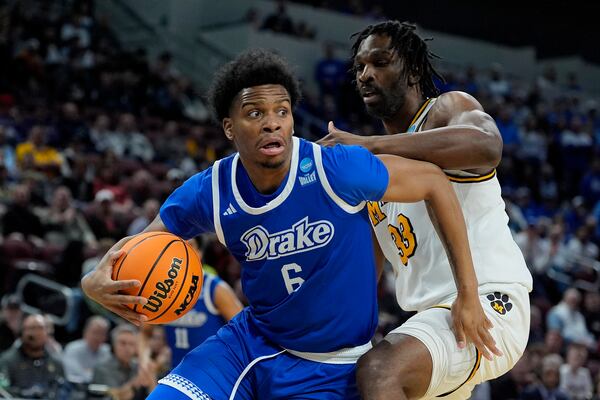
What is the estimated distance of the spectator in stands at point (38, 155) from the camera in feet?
35.6

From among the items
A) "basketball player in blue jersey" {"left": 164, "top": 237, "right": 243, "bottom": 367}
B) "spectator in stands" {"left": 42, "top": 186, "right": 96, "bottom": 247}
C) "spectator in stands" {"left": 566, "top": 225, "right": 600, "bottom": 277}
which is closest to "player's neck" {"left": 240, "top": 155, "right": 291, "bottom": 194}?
"basketball player in blue jersey" {"left": 164, "top": 237, "right": 243, "bottom": 367}

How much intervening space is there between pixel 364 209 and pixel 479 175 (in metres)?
0.57

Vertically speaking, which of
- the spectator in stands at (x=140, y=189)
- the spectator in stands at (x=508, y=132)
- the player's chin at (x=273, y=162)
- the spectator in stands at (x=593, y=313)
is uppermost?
the player's chin at (x=273, y=162)

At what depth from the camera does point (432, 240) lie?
3896 millimetres

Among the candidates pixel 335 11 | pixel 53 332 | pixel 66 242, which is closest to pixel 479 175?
pixel 53 332

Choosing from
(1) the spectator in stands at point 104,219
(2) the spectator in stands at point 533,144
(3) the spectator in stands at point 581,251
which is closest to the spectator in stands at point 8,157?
(1) the spectator in stands at point 104,219

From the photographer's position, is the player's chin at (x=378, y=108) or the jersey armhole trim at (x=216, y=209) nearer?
the jersey armhole trim at (x=216, y=209)

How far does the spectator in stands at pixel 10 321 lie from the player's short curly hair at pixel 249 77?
480 cm

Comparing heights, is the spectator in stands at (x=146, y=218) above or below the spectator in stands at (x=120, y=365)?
above

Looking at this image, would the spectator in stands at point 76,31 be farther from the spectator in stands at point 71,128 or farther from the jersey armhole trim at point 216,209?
Result: the jersey armhole trim at point 216,209

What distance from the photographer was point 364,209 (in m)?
3.69

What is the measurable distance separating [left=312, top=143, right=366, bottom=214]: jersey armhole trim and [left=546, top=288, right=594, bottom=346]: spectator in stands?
862cm

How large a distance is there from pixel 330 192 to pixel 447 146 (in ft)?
1.74

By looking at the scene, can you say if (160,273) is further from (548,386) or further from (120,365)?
(548,386)
